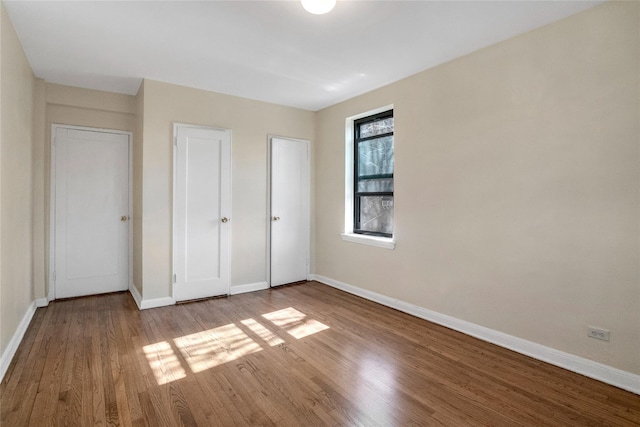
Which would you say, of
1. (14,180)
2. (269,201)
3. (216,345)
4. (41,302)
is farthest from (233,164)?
(41,302)

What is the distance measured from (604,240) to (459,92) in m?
1.72

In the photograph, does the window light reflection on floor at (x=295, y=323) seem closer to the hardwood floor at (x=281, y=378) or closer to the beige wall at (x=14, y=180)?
the hardwood floor at (x=281, y=378)

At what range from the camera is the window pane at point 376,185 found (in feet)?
13.4

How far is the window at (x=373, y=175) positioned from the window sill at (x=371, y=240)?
140 millimetres

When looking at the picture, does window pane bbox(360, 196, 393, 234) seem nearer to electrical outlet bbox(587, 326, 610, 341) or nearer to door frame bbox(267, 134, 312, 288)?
door frame bbox(267, 134, 312, 288)

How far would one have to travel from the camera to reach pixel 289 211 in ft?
16.0

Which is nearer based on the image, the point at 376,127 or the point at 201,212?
the point at 201,212

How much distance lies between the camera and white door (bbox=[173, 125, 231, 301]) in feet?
13.0

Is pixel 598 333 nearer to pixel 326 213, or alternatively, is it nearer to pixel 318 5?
pixel 318 5

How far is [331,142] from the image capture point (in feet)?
15.7

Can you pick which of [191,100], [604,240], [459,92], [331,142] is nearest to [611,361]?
[604,240]

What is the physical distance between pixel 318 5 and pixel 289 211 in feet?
9.93

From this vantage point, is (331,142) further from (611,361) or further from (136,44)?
(611,361)

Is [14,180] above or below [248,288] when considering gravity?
above
